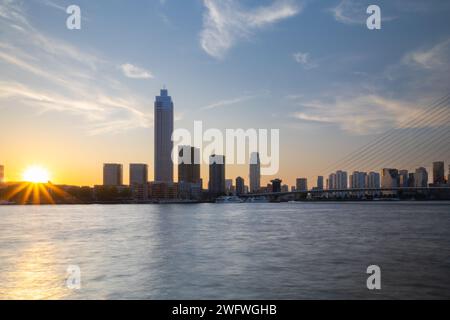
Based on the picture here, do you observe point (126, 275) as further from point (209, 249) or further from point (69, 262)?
point (209, 249)

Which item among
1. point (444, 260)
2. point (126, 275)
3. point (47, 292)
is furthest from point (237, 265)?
point (444, 260)

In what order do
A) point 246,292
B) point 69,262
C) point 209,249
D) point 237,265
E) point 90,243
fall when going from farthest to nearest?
point 90,243, point 209,249, point 69,262, point 237,265, point 246,292

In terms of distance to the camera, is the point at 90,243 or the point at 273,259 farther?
the point at 90,243

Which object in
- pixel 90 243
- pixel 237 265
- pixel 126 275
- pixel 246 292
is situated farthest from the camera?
pixel 90 243

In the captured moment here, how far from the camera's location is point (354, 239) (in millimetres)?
37719

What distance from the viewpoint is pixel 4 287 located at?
63.6ft
